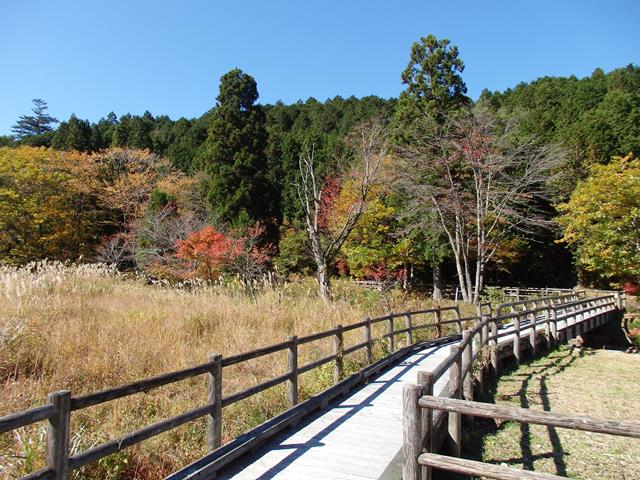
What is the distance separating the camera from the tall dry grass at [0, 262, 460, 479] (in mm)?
4289

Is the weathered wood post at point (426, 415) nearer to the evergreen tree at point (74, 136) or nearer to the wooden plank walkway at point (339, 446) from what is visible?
A: the wooden plank walkway at point (339, 446)

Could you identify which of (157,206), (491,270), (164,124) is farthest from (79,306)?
(164,124)

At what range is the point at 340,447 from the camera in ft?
15.2

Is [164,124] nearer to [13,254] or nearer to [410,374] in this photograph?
[13,254]

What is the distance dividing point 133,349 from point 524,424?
6241 mm

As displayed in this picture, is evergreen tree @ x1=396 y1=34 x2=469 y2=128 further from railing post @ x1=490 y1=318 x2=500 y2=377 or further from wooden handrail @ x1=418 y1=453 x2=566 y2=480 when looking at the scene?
wooden handrail @ x1=418 y1=453 x2=566 y2=480

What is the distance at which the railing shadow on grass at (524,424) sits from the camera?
5590 mm

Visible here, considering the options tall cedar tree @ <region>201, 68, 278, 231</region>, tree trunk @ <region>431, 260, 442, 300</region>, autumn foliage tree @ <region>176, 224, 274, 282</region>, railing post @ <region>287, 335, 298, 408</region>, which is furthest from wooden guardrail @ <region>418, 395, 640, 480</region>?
tall cedar tree @ <region>201, 68, 278, 231</region>

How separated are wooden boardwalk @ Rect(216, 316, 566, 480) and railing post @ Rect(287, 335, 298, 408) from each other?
319 millimetres

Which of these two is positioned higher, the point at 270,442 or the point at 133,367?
the point at 133,367

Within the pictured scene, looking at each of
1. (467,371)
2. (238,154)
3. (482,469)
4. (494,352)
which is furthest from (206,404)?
(238,154)

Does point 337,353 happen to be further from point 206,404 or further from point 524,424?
point 524,424

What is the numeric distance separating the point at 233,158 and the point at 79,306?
939 inches

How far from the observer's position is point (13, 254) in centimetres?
2391
